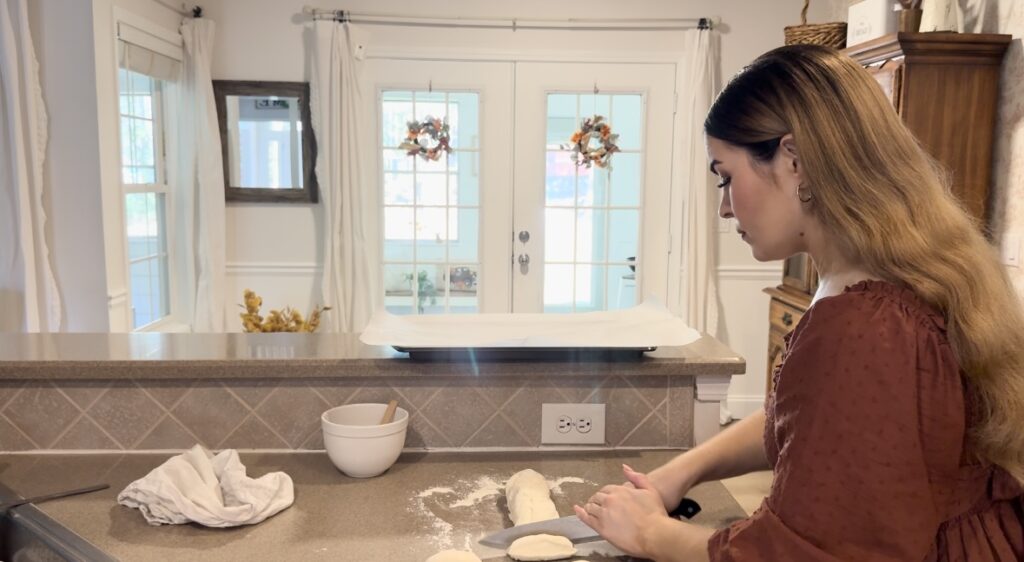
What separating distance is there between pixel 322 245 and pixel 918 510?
3.71 meters

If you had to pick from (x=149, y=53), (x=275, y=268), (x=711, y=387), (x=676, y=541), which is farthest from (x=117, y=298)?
(x=676, y=541)

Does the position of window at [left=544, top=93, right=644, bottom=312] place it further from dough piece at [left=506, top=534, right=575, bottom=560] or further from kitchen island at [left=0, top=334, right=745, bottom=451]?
dough piece at [left=506, top=534, right=575, bottom=560]

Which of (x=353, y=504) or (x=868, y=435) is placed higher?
(x=868, y=435)

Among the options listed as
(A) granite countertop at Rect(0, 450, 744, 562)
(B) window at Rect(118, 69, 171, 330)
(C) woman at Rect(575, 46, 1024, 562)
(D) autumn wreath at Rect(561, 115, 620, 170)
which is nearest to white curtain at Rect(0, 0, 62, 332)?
(B) window at Rect(118, 69, 171, 330)

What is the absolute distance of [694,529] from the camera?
89 cm

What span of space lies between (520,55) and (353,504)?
128 inches

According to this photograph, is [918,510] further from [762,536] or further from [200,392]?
[200,392]

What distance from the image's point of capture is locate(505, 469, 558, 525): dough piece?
3.47ft

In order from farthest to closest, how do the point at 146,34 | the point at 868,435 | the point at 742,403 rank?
the point at 742,403, the point at 146,34, the point at 868,435

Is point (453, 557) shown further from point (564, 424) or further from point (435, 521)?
point (564, 424)

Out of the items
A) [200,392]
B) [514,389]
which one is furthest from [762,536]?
[200,392]

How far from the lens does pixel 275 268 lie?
4.14 meters

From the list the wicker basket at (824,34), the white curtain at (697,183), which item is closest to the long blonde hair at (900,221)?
the wicker basket at (824,34)

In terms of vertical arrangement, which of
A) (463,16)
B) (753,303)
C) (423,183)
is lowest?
(753,303)
